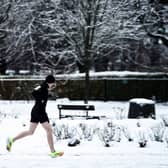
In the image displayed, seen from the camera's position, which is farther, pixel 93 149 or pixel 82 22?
pixel 82 22

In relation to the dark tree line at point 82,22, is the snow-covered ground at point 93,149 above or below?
below

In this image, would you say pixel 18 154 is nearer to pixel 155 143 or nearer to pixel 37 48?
pixel 155 143

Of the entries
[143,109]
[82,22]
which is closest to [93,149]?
[143,109]

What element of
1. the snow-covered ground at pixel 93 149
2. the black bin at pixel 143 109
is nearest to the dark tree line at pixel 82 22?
the black bin at pixel 143 109

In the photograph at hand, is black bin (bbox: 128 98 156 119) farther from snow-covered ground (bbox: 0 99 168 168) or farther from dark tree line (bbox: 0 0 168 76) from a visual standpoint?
dark tree line (bbox: 0 0 168 76)

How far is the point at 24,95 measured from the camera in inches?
1113

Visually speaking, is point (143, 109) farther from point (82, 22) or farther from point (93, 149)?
point (82, 22)

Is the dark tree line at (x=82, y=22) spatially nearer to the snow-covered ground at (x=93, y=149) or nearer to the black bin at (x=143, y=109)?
the black bin at (x=143, y=109)

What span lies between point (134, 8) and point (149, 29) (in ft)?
12.3

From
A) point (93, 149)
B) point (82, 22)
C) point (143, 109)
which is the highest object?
point (82, 22)

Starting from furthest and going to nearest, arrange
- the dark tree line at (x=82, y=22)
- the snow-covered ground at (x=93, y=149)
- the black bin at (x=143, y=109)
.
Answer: the dark tree line at (x=82, y=22), the black bin at (x=143, y=109), the snow-covered ground at (x=93, y=149)

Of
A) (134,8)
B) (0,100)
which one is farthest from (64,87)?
(134,8)

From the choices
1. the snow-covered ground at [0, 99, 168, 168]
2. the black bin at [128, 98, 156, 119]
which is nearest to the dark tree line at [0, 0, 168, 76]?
the black bin at [128, 98, 156, 119]

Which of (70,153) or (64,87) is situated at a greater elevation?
(70,153)
